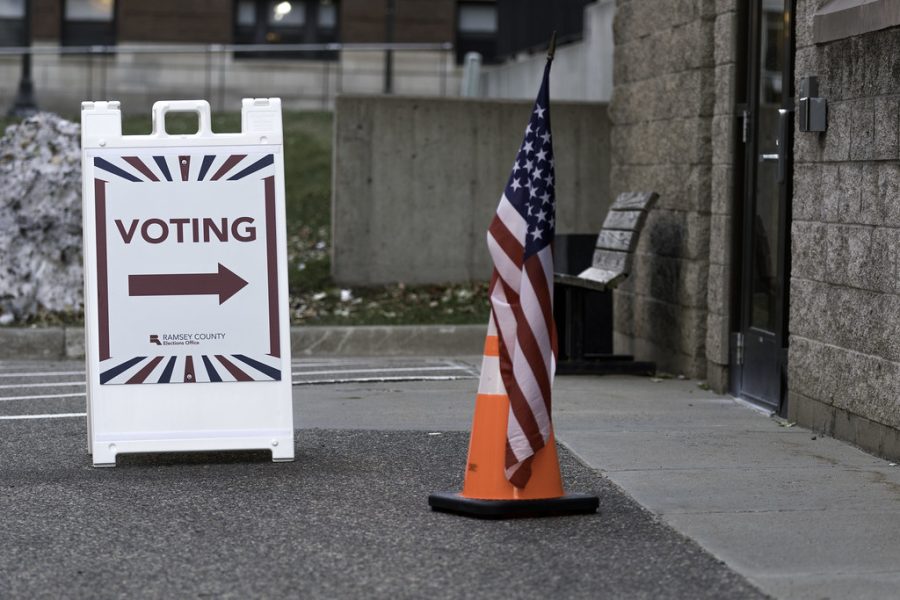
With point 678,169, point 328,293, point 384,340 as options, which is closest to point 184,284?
point 678,169

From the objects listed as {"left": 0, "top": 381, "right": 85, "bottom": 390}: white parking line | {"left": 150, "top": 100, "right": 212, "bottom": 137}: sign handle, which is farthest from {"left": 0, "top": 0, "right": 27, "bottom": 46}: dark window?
{"left": 150, "top": 100, "right": 212, "bottom": 137}: sign handle

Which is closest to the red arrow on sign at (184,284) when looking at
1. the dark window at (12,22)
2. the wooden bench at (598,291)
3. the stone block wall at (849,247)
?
the stone block wall at (849,247)

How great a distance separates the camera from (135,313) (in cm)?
760

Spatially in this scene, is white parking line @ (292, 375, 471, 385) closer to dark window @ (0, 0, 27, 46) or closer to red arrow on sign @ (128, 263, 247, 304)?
red arrow on sign @ (128, 263, 247, 304)

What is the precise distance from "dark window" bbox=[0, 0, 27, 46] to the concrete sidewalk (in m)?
27.5

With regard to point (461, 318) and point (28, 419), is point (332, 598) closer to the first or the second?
point (28, 419)

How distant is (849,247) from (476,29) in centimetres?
2883

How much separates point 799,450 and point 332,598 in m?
3.77

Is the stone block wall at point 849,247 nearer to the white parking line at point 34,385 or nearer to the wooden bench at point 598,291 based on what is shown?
the wooden bench at point 598,291

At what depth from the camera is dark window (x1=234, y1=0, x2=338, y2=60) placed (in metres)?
35.7

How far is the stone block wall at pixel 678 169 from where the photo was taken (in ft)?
34.2

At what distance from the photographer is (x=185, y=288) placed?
25.0 ft

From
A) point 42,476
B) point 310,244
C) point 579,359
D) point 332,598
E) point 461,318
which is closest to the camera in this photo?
point 332,598

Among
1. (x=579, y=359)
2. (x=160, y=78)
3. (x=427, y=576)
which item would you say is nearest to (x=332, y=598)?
(x=427, y=576)
